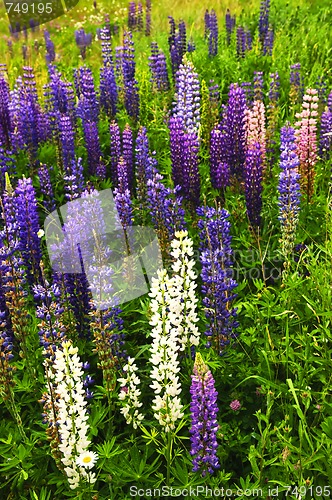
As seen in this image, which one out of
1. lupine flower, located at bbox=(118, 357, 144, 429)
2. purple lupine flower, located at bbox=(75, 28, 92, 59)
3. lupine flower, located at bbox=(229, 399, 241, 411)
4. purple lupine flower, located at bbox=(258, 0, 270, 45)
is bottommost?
purple lupine flower, located at bbox=(75, 28, 92, 59)

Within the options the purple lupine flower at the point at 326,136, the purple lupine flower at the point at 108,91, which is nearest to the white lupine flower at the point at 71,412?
the purple lupine flower at the point at 326,136

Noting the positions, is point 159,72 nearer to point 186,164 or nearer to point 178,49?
point 178,49

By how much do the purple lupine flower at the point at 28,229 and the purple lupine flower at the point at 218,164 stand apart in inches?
60.5

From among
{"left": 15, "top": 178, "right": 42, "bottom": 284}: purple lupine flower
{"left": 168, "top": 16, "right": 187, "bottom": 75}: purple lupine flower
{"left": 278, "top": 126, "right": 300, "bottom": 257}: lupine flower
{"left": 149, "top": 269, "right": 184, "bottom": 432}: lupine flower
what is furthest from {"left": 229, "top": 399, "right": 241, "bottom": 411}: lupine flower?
{"left": 168, "top": 16, "right": 187, "bottom": 75}: purple lupine flower

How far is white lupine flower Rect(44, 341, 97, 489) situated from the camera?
2.36m

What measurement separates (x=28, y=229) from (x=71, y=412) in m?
1.56

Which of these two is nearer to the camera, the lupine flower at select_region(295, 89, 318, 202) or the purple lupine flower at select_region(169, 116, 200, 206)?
the purple lupine flower at select_region(169, 116, 200, 206)

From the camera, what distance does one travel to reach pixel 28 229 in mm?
3650

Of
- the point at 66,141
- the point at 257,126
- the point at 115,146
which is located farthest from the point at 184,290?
the point at 66,141

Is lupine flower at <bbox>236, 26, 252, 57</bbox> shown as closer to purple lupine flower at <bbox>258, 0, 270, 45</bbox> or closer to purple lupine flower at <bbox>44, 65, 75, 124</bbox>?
Answer: purple lupine flower at <bbox>258, 0, 270, 45</bbox>

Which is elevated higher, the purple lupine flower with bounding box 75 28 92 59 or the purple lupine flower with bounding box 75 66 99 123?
the purple lupine flower with bounding box 75 66 99 123

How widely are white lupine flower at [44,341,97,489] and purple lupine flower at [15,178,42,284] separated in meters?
1.17

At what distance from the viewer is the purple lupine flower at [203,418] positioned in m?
2.43

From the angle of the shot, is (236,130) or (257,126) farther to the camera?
(257,126)
